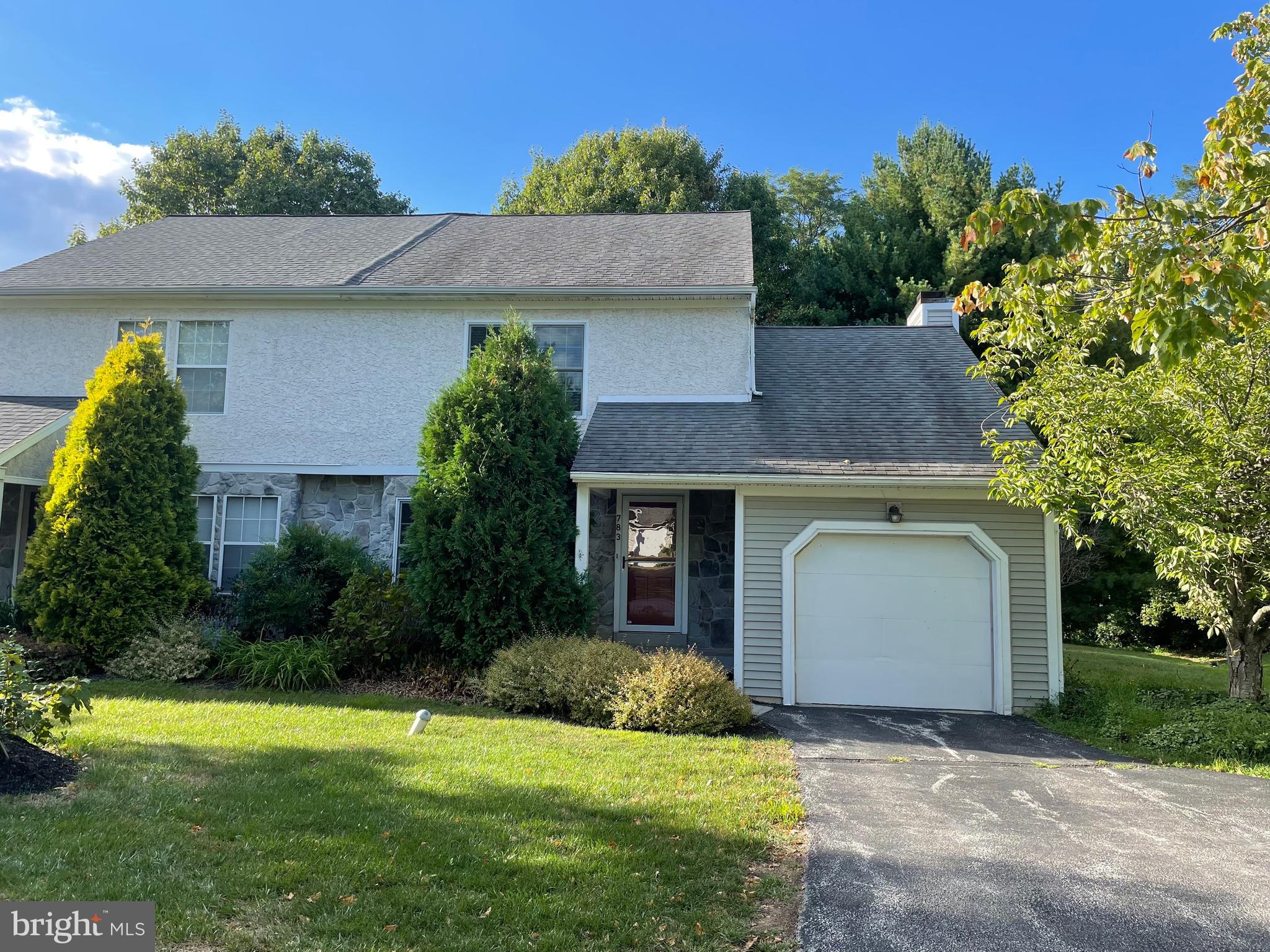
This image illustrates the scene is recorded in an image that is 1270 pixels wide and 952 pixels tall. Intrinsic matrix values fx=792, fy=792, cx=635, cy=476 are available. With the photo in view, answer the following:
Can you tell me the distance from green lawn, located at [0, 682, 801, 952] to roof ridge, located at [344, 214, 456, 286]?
293 inches

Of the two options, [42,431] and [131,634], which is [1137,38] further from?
[42,431]

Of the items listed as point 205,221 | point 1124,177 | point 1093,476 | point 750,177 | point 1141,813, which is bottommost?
point 1141,813

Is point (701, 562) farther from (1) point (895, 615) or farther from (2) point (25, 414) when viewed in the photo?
(2) point (25, 414)

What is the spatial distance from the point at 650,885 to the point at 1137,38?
39.5 feet

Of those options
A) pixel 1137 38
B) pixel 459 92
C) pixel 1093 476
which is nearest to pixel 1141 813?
pixel 1093 476

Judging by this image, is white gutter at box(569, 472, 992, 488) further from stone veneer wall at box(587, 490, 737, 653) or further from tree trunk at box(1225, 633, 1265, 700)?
tree trunk at box(1225, 633, 1265, 700)

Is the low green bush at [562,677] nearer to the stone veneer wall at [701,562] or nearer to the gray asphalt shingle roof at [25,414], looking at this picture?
the stone veneer wall at [701,562]

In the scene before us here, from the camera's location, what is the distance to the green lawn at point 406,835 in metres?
3.44

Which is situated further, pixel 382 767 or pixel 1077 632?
pixel 1077 632

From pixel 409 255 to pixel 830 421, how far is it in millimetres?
7634

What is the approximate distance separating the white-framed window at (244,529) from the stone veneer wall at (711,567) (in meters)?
6.29

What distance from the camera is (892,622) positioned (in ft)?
31.2

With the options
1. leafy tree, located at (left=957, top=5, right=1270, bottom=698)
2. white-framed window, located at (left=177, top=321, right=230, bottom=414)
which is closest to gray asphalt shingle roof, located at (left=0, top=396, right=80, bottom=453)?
white-framed window, located at (left=177, top=321, right=230, bottom=414)

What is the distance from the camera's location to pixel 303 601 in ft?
33.6
